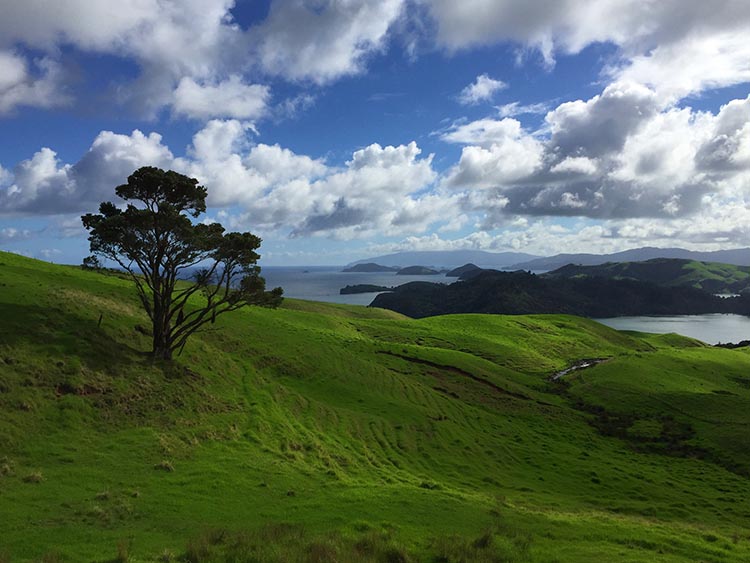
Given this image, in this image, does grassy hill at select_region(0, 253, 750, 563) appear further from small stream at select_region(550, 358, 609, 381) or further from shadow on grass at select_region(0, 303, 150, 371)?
small stream at select_region(550, 358, 609, 381)

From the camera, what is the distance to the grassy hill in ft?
52.4

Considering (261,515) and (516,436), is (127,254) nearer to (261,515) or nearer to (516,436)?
(261,515)

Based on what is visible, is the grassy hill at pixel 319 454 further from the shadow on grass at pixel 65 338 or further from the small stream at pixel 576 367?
the small stream at pixel 576 367

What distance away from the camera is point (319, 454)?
94.0ft

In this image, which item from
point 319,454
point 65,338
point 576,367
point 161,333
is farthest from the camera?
point 576,367

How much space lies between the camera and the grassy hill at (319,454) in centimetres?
1598

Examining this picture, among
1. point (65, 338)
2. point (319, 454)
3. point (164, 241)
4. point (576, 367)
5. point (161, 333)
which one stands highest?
point (164, 241)

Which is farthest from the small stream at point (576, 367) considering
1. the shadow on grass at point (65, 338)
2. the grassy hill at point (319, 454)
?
the shadow on grass at point (65, 338)

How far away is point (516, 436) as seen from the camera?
42812 millimetres

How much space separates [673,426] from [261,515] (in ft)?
172

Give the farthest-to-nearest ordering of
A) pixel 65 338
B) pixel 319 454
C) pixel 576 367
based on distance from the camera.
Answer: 1. pixel 576 367
2. pixel 65 338
3. pixel 319 454

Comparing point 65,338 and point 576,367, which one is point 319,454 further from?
→ point 576,367

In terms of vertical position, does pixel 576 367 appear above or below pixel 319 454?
below

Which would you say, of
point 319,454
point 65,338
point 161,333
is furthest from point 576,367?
point 65,338
